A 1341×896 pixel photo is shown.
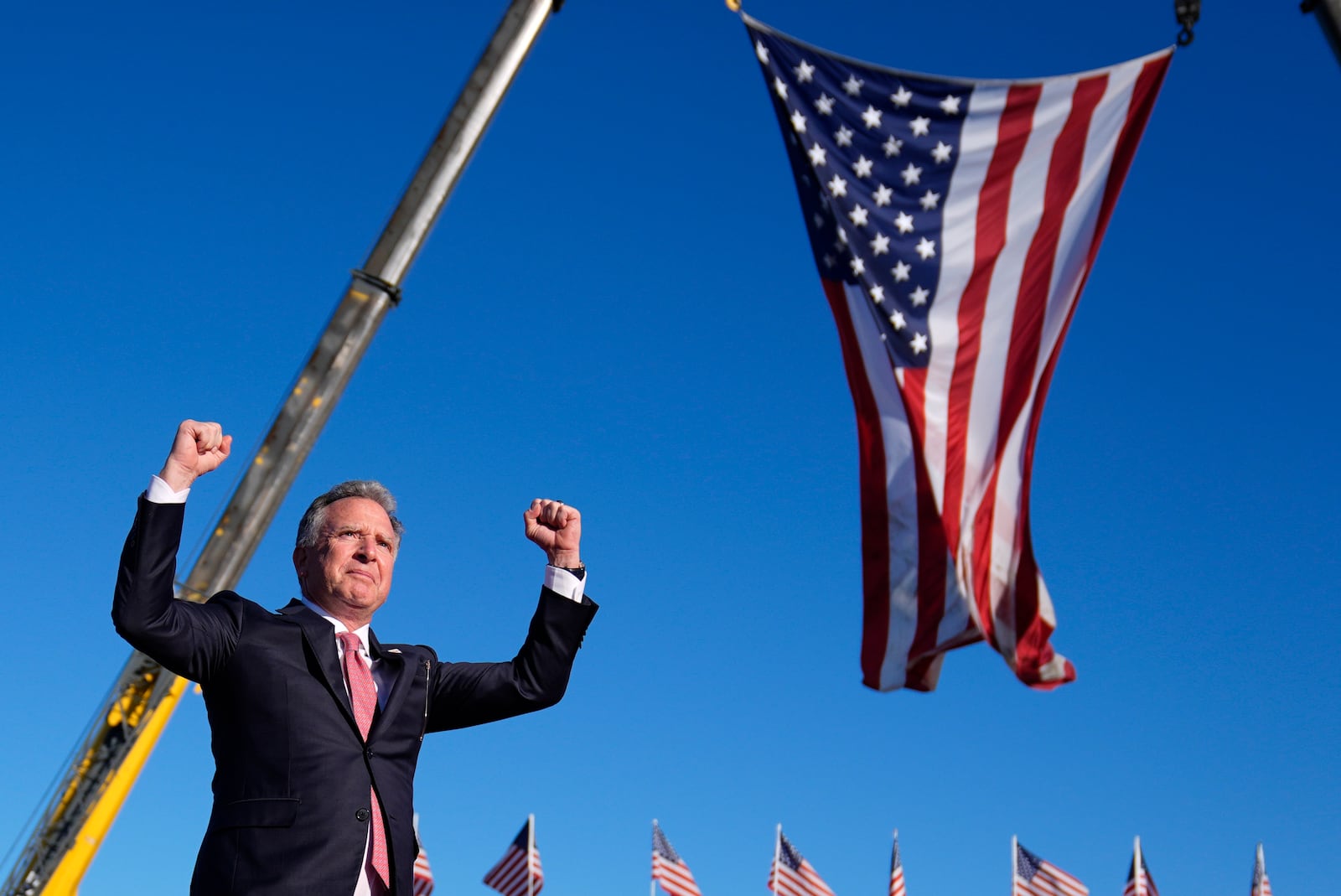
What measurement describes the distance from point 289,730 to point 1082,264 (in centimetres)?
751

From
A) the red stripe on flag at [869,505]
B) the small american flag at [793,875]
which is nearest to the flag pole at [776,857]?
the small american flag at [793,875]

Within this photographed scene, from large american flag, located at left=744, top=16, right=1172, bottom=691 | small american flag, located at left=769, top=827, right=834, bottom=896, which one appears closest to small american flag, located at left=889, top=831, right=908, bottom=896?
small american flag, located at left=769, top=827, right=834, bottom=896

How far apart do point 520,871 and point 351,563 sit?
83.7 feet

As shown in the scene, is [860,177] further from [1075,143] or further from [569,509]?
[569,509]

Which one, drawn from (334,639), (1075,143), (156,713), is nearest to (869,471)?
(1075,143)

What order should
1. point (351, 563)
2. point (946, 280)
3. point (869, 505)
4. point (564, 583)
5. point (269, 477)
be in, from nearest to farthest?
point (351, 563), point (564, 583), point (269, 477), point (869, 505), point (946, 280)

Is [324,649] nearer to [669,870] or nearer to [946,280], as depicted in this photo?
[946,280]

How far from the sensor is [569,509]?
4109 mm

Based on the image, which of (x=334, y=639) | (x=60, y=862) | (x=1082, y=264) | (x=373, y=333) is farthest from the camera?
(x=1082, y=264)

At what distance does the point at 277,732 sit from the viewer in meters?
3.36

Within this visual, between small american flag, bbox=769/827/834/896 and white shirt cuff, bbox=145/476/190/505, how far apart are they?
26404 millimetres

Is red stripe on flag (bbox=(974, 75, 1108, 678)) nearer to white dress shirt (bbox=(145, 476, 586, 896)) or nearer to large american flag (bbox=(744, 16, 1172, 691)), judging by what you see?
large american flag (bbox=(744, 16, 1172, 691))

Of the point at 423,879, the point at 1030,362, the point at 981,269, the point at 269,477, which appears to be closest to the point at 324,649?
the point at 269,477

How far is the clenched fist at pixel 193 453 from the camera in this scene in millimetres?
3414
